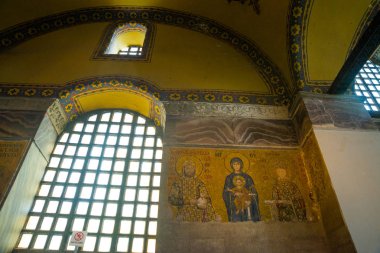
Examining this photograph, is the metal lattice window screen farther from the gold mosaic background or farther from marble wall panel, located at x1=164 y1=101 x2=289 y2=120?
the gold mosaic background

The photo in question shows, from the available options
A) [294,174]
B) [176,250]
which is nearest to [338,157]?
[294,174]

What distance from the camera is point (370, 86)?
23.9 feet

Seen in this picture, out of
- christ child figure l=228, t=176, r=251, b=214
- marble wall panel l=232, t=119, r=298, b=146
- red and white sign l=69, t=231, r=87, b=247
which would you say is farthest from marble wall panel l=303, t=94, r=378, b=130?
red and white sign l=69, t=231, r=87, b=247

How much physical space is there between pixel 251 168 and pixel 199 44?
382 cm

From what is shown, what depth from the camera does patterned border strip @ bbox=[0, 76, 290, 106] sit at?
5.62 m

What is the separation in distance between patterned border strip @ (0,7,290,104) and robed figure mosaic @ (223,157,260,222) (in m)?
2.44

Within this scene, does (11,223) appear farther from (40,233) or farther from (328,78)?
(328,78)

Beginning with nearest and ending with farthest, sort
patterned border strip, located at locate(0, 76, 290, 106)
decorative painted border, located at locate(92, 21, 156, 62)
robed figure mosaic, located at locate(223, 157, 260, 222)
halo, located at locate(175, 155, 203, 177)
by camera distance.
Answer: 1. robed figure mosaic, located at locate(223, 157, 260, 222)
2. halo, located at locate(175, 155, 203, 177)
3. patterned border strip, located at locate(0, 76, 290, 106)
4. decorative painted border, located at locate(92, 21, 156, 62)

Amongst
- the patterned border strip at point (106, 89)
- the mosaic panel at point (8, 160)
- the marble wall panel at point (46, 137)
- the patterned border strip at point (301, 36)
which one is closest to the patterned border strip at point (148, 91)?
the patterned border strip at point (106, 89)

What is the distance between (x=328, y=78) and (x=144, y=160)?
167 inches

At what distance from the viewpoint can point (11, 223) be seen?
4.13 meters

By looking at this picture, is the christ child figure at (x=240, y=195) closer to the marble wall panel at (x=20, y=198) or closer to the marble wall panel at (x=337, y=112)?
the marble wall panel at (x=337, y=112)

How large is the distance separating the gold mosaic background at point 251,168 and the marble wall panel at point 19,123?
263cm

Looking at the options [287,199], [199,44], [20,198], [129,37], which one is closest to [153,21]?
[129,37]
